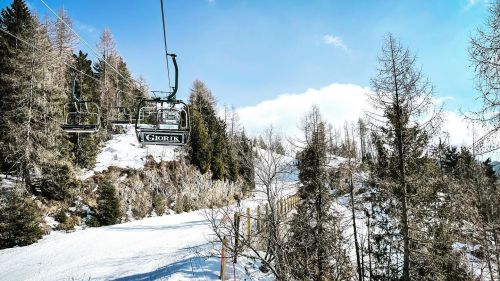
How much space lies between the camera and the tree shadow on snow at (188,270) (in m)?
9.85

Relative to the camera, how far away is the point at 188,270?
1023 centimetres

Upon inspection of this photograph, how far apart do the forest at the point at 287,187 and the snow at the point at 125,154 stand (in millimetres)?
789

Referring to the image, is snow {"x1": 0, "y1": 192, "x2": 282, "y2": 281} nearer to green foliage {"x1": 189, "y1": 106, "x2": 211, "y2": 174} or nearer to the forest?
the forest

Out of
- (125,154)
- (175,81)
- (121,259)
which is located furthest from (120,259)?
(125,154)

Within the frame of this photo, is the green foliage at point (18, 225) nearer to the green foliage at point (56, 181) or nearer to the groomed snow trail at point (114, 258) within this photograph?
the groomed snow trail at point (114, 258)

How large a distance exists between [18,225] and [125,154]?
15832 mm

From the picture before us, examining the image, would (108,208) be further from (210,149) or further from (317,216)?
(210,149)

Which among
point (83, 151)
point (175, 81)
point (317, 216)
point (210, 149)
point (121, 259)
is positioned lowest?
point (121, 259)

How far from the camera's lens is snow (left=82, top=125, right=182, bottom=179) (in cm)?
2803

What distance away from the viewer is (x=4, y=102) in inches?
845

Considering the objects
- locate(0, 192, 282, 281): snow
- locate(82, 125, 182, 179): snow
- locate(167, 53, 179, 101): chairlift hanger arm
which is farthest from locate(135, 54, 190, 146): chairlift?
locate(82, 125, 182, 179): snow

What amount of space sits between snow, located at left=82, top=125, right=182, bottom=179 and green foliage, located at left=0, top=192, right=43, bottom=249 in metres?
9.04

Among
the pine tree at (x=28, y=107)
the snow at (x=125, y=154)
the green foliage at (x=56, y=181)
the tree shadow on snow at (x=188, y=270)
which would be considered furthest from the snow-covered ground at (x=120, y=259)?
the snow at (x=125, y=154)

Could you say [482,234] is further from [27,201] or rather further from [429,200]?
[27,201]
